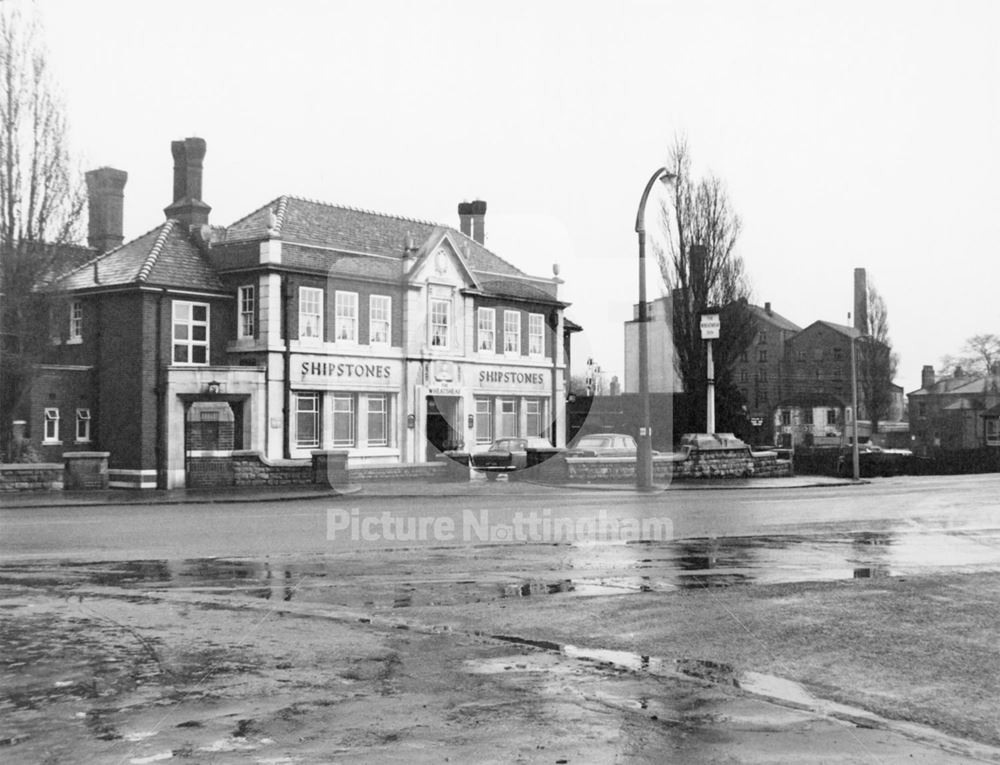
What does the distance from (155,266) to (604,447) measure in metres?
16.2

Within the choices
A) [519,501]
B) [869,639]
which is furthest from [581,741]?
[519,501]

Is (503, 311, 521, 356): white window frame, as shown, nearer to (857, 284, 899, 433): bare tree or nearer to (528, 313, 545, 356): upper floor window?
(528, 313, 545, 356): upper floor window

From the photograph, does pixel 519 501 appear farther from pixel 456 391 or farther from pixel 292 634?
pixel 292 634

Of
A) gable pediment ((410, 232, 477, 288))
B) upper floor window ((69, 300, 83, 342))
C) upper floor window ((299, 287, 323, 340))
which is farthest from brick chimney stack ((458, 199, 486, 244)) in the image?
upper floor window ((69, 300, 83, 342))

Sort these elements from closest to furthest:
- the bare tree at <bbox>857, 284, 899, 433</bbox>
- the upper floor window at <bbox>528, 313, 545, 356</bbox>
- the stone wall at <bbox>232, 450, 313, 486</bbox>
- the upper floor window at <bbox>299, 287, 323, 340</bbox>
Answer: the stone wall at <bbox>232, 450, 313, 486</bbox>, the upper floor window at <bbox>299, 287, 323, 340</bbox>, the upper floor window at <bbox>528, 313, 545, 356</bbox>, the bare tree at <bbox>857, 284, 899, 433</bbox>

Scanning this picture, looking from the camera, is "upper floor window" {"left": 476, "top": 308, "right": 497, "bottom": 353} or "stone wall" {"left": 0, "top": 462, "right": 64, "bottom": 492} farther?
"upper floor window" {"left": 476, "top": 308, "right": 497, "bottom": 353}

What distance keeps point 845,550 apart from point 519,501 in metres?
12.0

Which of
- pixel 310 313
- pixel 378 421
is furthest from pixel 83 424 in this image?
pixel 378 421

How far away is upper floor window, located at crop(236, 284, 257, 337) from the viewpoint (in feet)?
120

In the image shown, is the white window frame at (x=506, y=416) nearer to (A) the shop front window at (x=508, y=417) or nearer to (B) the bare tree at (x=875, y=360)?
(A) the shop front window at (x=508, y=417)

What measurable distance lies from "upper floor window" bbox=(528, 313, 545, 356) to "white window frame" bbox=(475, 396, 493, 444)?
3.41 m

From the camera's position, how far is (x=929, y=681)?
745 centimetres

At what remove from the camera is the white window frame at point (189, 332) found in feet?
115

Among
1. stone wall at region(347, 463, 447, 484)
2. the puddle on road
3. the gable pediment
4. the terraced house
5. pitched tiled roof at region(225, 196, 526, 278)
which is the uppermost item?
pitched tiled roof at region(225, 196, 526, 278)
